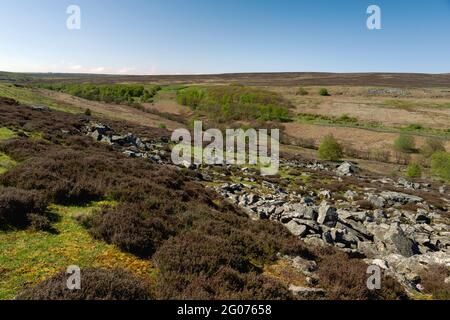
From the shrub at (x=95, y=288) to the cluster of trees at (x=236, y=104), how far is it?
90176mm

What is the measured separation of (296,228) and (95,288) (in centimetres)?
975

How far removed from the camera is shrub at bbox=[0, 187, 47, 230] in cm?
959

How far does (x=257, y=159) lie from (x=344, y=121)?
57.4 m

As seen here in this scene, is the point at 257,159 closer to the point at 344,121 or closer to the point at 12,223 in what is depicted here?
the point at 12,223

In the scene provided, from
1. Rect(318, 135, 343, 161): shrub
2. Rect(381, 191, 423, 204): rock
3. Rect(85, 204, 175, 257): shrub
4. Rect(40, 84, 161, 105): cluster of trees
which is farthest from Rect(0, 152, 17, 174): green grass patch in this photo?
Rect(40, 84, 161, 105): cluster of trees

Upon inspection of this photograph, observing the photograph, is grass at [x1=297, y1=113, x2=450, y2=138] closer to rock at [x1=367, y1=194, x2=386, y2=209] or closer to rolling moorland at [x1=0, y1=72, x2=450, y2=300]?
rock at [x1=367, y1=194, x2=386, y2=209]

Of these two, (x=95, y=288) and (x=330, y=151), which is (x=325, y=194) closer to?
(x=95, y=288)

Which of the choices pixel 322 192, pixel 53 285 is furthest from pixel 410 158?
pixel 53 285

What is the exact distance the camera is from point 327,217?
52.7ft

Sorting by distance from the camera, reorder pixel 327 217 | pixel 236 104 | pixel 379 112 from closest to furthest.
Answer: pixel 327 217
pixel 379 112
pixel 236 104

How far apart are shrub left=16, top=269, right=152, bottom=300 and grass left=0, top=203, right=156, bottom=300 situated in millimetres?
612

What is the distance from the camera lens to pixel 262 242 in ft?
36.5

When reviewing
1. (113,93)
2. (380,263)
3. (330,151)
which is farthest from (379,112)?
(380,263)

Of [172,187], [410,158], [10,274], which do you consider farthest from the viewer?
[410,158]
